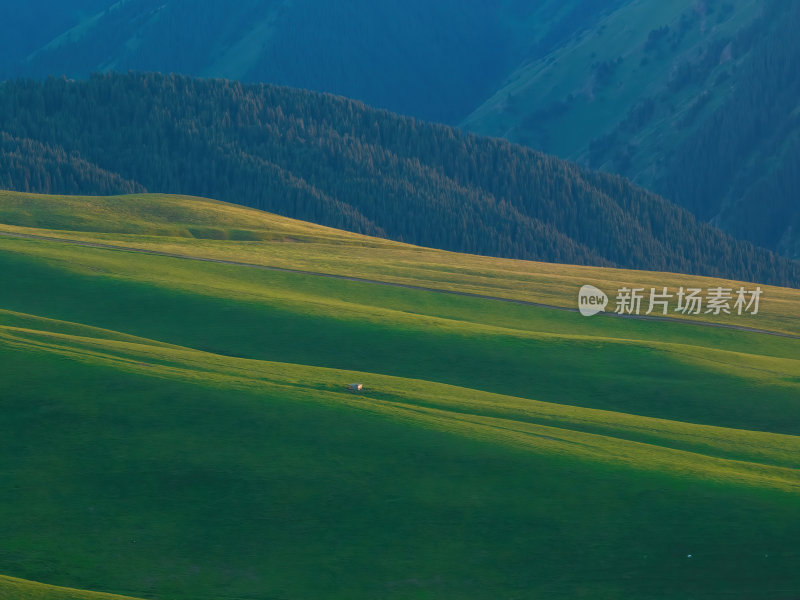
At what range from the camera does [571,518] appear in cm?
4184

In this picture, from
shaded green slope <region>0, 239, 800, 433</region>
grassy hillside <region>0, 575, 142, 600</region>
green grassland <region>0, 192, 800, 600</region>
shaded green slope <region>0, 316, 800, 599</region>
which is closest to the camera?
grassy hillside <region>0, 575, 142, 600</region>

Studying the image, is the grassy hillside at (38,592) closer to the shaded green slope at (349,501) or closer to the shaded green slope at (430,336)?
the shaded green slope at (349,501)

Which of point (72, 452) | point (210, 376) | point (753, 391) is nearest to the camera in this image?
point (72, 452)

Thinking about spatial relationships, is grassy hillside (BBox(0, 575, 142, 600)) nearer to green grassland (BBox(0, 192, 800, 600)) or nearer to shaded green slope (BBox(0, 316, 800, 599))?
green grassland (BBox(0, 192, 800, 600))

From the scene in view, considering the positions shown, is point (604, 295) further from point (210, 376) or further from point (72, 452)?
point (72, 452)

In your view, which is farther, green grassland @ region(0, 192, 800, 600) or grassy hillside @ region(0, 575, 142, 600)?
green grassland @ region(0, 192, 800, 600)

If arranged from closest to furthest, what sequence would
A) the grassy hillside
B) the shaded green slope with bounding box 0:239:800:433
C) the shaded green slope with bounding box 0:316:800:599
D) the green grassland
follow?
the grassy hillside < the shaded green slope with bounding box 0:316:800:599 < the green grassland < the shaded green slope with bounding box 0:239:800:433

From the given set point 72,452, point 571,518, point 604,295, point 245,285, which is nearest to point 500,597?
point 571,518

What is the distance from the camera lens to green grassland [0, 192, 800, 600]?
38.9 metres

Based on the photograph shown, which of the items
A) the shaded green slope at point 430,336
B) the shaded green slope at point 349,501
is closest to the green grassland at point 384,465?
the shaded green slope at point 349,501

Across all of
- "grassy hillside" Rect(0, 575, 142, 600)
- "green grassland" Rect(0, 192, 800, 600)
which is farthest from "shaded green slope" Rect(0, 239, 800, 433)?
"grassy hillside" Rect(0, 575, 142, 600)

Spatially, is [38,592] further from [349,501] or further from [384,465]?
[384,465]

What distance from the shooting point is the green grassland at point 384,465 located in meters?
38.9

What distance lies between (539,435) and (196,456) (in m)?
14.9
